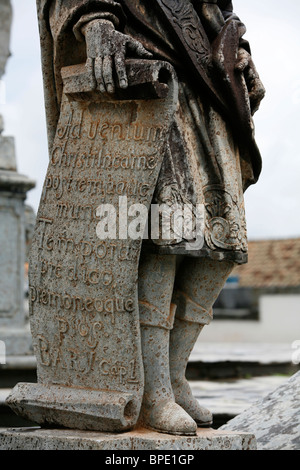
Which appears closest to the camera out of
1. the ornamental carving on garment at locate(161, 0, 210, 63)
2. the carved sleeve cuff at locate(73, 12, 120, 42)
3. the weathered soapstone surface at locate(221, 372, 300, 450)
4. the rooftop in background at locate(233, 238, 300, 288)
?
the carved sleeve cuff at locate(73, 12, 120, 42)

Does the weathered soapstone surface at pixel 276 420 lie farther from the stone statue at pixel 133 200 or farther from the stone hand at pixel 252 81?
the stone hand at pixel 252 81

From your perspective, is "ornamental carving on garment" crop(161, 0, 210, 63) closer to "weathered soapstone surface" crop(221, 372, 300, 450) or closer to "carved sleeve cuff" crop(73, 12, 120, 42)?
"carved sleeve cuff" crop(73, 12, 120, 42)

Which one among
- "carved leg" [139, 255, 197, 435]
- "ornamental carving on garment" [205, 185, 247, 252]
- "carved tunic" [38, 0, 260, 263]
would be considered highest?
"carved tunic" [38, 0, 260, 263]

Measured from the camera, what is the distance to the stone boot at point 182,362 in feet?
11.5

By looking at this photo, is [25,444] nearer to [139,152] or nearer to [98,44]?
[139,152]

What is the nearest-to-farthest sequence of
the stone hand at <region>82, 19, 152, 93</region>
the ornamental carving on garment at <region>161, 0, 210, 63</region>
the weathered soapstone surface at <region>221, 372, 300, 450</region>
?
1. the stone hand at <region>82, 19, 152, 93</region>
2. the ornamental carving on garment at <region>161, 0, 210, 63</region>
3. the weathered soapstone surface at <region>221, 372, 300, 450</region>

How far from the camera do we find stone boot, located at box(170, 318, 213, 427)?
349 centimetres

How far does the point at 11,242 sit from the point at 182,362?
5.55 meters

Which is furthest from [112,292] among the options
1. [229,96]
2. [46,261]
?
[229,96]

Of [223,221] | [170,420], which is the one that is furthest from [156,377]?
[223,221]

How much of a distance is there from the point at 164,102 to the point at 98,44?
12.3 inches

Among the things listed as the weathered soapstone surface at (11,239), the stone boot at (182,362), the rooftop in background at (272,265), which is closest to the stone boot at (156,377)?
the stone boot at (182,362)

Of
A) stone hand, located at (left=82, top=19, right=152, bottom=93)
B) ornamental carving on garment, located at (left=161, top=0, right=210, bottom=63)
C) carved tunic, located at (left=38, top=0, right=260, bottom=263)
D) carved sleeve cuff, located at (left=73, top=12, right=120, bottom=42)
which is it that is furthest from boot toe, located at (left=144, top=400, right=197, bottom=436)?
carved sleeve cuff, located at (left=73, top=12, right=120, bottom=42)

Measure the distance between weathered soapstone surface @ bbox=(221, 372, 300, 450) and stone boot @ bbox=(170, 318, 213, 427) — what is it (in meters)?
0.46
